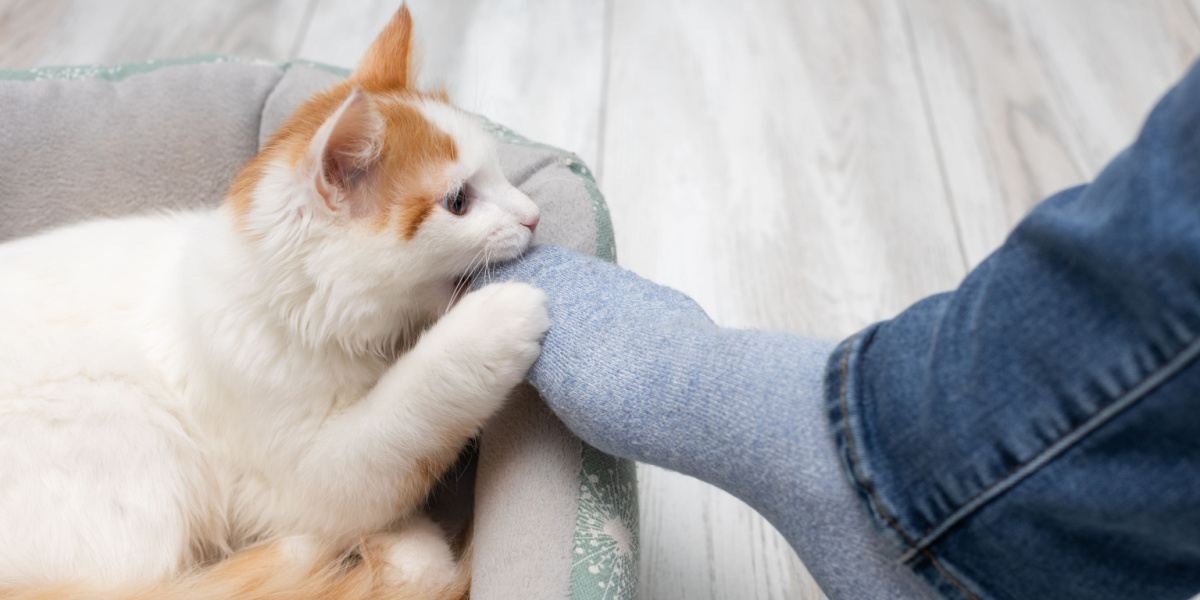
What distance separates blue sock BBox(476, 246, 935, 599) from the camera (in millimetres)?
667

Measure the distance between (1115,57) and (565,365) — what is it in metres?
1.56

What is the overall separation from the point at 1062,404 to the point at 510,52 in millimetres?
1403

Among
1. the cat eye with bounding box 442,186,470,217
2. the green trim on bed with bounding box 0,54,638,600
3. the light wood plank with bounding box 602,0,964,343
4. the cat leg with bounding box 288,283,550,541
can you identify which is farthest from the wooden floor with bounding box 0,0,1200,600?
the cat eye with bounding box 442,186,470,217

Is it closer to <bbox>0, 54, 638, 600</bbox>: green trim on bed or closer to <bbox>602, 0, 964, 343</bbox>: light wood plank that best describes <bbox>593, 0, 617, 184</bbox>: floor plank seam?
<bbox>602, 0, 964, 343</bbox>: light wood plank

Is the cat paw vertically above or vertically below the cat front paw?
below

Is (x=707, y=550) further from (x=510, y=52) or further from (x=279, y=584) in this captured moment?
(x=510, y=52)

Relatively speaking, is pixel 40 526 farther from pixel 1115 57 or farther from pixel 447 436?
pixel 1115 57

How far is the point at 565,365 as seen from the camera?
77cm

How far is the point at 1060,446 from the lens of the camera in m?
0.55

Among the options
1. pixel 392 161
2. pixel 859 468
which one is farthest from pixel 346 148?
pixel 859 468

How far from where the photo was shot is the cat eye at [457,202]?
79 cm

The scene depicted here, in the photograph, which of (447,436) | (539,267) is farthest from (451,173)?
(447,436)

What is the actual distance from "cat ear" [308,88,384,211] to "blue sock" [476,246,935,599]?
0.18 metres

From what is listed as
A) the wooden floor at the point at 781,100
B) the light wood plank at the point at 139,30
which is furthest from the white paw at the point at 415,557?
the light wood plank at the point at 139,30
